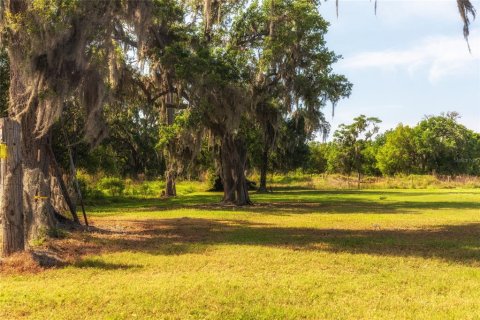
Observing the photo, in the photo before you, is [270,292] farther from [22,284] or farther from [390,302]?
[22,284]

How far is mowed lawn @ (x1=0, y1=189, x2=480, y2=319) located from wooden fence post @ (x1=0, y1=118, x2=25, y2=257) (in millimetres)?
1070

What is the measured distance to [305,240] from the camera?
11.2m

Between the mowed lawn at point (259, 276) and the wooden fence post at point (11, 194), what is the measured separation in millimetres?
1070

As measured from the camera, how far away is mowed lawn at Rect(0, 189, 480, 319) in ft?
17.8

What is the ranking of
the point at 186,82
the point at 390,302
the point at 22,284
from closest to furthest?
the point at 390,302 → the point at 22,284 → the point at 186,82

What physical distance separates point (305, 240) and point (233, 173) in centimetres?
1218

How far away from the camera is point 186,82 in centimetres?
1961

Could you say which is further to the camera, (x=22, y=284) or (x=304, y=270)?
(x=304, y=270)

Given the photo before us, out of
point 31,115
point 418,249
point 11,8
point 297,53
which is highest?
point 297,53

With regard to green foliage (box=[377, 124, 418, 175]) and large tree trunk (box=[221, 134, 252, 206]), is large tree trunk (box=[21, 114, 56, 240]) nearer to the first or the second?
large tree trunk (box=[221, 134, 252, 206])

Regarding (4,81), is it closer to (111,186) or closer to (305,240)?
(111,186)

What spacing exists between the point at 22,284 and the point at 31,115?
587 centimetres

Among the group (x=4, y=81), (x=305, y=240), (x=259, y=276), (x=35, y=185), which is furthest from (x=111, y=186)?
(x=259, y=276)

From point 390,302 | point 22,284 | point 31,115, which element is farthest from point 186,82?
point 390,302
